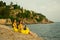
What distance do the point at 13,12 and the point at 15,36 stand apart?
151m

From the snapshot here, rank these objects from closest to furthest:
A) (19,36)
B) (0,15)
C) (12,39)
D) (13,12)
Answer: (12,39) < (19,36) < (0,15) < (13,12)

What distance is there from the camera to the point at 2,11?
145375 millimetres

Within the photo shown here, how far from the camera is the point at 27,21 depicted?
194m

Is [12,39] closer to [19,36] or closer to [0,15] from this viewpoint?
[19,36]

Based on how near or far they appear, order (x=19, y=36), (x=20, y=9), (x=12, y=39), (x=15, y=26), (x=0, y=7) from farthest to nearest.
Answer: (x=20, y=9) < (x=0, y=7) < (x=15, y=26) < (x=19, y=36) < (x=12, y=39)

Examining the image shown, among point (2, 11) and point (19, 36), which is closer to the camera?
point (19, 36)

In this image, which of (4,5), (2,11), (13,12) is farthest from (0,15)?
(13,12)

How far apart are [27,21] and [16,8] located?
16.0 m

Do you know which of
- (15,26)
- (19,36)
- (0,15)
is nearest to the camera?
(19,36)

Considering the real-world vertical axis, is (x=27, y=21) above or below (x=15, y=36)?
below

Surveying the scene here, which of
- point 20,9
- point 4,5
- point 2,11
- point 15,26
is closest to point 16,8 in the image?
point 20,9

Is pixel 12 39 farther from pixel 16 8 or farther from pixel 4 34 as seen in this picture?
pixel 16 8

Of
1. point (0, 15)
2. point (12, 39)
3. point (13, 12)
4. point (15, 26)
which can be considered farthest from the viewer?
point (13, 12)

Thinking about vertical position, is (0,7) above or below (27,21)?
above
